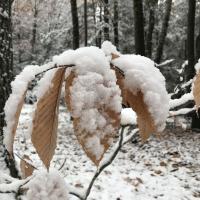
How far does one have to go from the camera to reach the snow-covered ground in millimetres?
5801

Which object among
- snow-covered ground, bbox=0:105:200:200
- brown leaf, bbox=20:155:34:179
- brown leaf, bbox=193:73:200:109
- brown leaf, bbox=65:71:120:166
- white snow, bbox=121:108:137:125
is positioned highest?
brown leaf, bbox=193:73:200:109

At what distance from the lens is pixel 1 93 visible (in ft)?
9.16

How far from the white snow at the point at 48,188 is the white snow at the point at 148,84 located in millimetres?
575

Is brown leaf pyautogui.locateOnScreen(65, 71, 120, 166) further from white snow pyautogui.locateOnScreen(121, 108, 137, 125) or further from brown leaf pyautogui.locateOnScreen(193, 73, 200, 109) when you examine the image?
white snow pyautogui.locateOnScreen(121, 108, 137, 125)

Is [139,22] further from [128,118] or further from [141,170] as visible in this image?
[128,118]

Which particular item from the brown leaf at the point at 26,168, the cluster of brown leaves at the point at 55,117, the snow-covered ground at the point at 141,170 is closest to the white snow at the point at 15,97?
the cluster of brown leaves at the point at 55,117

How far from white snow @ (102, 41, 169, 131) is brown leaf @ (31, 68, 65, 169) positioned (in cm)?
9

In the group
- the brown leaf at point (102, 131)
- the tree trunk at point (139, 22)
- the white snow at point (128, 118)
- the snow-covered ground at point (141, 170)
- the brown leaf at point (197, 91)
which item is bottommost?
the snow-covered ground at point (141, 170)

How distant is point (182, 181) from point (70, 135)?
13.8 feet

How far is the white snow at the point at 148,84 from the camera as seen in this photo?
49 cm

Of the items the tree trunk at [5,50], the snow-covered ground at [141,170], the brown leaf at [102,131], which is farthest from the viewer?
the snow-covered ground at [141,170]

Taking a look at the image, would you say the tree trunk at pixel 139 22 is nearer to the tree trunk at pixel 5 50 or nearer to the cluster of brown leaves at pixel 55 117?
the tree trunk at pixel 5 50

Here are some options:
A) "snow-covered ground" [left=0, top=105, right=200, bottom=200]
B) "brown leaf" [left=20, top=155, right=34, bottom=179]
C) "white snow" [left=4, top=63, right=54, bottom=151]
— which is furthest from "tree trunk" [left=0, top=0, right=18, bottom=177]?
"white snow" [left=4, top=63, right=54, bottom=151]

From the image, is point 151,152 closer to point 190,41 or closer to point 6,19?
point 190,41
